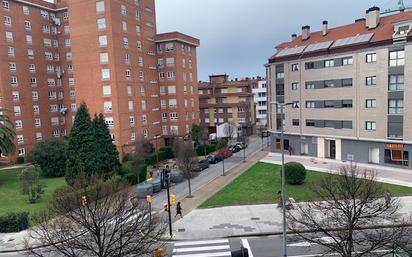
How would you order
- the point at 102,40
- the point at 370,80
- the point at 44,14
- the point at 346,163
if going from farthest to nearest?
the point at 44,14 < the point at 102,40 < the point at 346,163 < the point at 370,80

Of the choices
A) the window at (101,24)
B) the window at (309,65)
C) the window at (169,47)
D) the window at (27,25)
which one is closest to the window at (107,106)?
the window at (101,24)

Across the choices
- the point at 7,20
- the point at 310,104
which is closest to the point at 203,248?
the point at 310,104

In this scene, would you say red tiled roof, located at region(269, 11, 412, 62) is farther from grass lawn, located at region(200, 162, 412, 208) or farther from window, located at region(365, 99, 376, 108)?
grass lawn, located at region(200, 162, 412, 208)

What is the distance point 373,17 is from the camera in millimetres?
41688

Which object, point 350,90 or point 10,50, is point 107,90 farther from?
point 350,90

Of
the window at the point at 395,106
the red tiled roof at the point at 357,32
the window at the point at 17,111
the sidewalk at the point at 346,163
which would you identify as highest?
the red tiled roof at the point at 357,32

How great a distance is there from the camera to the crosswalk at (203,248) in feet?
64.6

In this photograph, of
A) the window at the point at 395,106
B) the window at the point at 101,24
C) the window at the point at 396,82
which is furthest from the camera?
the window at the point at 101,24

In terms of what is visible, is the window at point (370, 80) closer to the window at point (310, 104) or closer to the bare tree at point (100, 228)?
the window at point (310, 104)

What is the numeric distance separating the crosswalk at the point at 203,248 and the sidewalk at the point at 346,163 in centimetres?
1350

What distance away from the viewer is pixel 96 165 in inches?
1432

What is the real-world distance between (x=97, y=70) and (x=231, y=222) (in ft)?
106

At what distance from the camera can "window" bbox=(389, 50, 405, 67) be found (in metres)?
36.7

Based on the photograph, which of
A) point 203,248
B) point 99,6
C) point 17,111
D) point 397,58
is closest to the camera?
point 203,248
